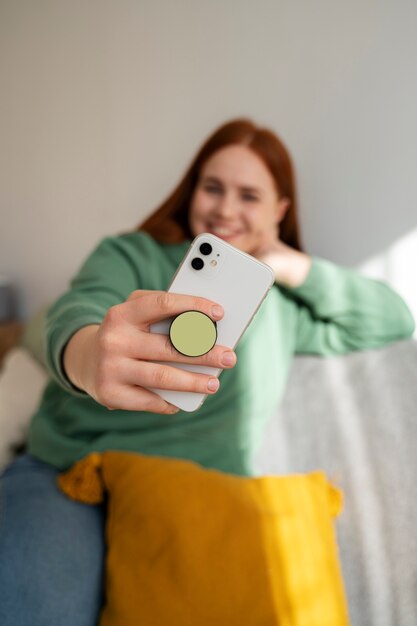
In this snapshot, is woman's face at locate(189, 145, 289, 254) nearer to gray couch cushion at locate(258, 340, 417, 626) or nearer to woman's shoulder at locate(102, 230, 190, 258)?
woman's shoulder at locate(102, 230, 190, 258)

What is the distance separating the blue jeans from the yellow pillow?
0.11 ft

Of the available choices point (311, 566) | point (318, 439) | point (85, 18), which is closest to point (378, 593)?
point (311, 566)

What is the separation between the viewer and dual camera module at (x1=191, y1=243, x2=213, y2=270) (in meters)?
0.45

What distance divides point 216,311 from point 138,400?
107mm

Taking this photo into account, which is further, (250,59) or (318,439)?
(250,59)

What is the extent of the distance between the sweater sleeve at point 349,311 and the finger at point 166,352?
61cm

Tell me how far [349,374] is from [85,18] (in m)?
1.17

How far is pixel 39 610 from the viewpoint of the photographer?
0.62 m

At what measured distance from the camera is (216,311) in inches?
16.3

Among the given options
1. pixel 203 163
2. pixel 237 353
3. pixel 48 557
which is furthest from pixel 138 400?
pixel 203 163

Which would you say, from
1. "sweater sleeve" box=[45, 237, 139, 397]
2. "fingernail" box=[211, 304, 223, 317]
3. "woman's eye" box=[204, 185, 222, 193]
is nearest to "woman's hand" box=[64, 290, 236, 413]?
"fingernail" box=[211, 304, 223, 317]

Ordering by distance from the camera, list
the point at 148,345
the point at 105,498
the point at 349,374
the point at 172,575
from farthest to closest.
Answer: the point at 349,374 → the point at 105,498 → the point at 172,575 → the point at 148,345

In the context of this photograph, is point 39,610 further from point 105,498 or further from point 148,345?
point 148,345

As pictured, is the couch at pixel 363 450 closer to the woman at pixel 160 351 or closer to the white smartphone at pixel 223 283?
the woman at pixel 160 351
